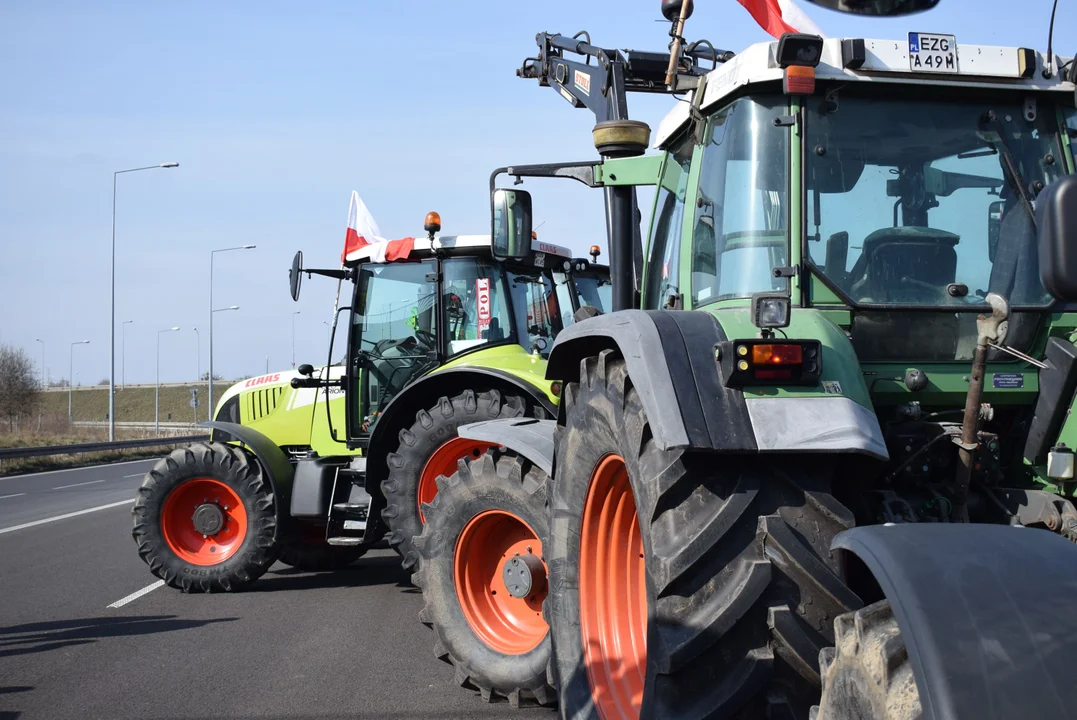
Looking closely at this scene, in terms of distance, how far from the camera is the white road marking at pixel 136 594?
8609mm

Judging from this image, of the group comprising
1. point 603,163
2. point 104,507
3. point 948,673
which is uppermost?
point 603,163

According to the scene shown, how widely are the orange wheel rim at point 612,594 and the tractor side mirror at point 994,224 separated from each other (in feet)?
5.02

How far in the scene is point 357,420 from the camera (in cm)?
948

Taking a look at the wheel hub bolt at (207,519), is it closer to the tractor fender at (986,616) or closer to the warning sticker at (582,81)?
the warning sticker at (582,81)

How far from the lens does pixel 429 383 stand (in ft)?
26.4

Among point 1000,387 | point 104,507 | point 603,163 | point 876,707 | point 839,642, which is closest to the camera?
point 876,707

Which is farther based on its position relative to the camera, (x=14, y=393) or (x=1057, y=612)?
(x=14, y=393)

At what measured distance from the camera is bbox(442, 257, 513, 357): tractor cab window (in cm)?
906

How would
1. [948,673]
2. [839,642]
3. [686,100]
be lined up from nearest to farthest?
[948,673], [839,642], [686,100]

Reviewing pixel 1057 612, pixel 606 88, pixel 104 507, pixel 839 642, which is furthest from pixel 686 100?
pixel 104 507

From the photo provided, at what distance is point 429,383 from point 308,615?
6.34ft

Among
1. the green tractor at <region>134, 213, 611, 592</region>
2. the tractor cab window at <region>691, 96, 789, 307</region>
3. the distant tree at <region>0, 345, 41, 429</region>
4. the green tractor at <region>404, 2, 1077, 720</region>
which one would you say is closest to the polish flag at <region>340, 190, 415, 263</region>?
the green tractor at <region>134, 213, 611, 592</region>

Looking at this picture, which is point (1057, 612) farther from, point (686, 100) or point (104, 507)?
point (104, 507)

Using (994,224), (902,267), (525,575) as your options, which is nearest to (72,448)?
(525,575)
